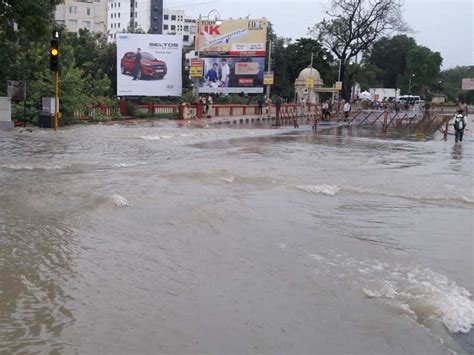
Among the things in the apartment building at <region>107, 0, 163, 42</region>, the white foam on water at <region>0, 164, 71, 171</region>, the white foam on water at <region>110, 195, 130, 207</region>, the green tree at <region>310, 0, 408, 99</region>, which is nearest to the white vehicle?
the green tree at <region>310, 0, 408, 99</region>

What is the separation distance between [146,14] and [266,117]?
110 meters

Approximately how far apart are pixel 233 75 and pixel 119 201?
4492 centimetres

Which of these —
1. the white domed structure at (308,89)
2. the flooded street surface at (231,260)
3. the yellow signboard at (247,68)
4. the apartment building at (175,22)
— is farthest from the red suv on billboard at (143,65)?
the apartment building at (175,22)

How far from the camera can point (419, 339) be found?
4.88 meters

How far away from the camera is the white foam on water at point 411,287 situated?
212 inches

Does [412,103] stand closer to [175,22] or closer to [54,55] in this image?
[54,55]

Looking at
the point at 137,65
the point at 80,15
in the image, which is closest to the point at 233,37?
the point at 137,65

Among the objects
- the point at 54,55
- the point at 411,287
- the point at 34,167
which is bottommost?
the point at 411,287

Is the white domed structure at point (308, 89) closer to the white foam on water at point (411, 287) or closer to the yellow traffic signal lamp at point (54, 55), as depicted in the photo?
the yellow traffic signal lamp at point (54, 55)

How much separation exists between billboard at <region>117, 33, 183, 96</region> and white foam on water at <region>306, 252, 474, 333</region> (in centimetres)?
4298

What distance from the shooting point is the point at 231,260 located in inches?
269

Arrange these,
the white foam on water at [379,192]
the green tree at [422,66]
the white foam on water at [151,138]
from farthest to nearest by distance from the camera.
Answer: the green tree at [422,66], the white foam on water at [151,138], the white foam on water at [379,192]

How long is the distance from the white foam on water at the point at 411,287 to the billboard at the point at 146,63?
42981 millimetres

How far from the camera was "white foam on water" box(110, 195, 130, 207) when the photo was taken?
951 cm
